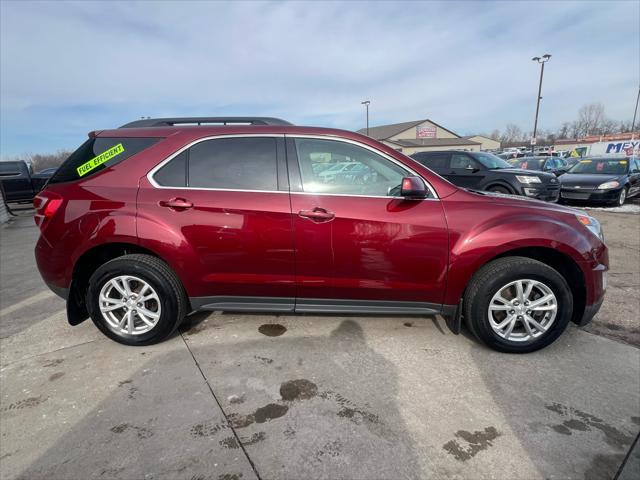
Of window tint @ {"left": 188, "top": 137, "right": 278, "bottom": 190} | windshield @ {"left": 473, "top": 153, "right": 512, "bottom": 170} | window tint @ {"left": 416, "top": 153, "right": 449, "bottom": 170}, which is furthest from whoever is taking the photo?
window tint @ {"left": 416, "top": 153, "right": 449, "bottom": 170}

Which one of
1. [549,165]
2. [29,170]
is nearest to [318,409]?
[29,170]

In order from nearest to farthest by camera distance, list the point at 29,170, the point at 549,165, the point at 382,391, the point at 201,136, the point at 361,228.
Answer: the point at 382,391
the point at 361,228
the point at 201,136
the point at 29,170
the point at 549,165

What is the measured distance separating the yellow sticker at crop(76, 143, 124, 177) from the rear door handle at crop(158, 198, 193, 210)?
612 millimetres

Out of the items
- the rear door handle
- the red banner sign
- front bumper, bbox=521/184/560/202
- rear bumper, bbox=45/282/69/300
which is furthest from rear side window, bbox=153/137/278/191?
the red banner sign

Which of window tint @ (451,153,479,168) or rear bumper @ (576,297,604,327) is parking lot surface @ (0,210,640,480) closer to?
rear bumper @ (576,297,604,327)

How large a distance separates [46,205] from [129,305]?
Result: 105 centimetres

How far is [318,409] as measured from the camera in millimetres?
2293

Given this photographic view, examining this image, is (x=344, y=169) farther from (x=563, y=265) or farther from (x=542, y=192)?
(x=542, y=192)

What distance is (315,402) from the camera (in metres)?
2.36

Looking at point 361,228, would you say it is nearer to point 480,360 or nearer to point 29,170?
point 480,360

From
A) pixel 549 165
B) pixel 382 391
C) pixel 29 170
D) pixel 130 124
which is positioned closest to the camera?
pixel 382 391

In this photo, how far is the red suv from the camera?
2.71 meters

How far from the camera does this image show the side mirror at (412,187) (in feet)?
8.45

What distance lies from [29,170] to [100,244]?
13649 mm
